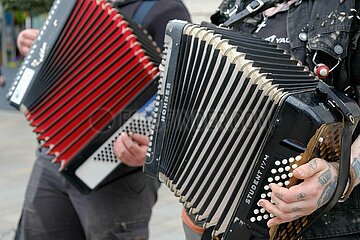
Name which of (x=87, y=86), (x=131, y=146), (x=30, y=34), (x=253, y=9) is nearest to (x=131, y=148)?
(x=131, y=146)

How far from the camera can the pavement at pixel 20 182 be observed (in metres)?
4.32

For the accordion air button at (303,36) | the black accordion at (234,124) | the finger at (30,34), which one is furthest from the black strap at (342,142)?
the finger at (30,34)

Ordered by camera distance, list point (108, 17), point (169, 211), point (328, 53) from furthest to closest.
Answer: point (169, 211), point (108, 17), point (328, 53)

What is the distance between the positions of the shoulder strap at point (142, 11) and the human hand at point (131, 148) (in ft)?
1.57

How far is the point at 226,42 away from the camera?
1.68 metres

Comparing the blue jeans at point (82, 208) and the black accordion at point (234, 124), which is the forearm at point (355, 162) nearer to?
the black accordion at point (234, 124)

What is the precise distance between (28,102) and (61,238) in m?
0.56

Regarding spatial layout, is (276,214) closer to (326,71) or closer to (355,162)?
(355,162)

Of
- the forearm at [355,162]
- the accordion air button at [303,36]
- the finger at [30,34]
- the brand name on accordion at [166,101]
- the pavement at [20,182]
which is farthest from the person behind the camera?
the pavement at [20,182]

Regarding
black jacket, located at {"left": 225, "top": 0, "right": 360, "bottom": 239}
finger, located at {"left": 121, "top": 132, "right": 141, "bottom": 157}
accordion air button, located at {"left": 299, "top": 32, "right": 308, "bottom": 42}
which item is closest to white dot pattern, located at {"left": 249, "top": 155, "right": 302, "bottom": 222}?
black jacket, located at {"left": 225, "top": 0, "right": 360, "bottom": 239}

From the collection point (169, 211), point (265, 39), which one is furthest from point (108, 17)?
point (169, 211)

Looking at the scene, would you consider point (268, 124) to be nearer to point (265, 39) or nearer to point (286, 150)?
point (286, 150)

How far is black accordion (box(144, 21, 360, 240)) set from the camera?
59.4 inches

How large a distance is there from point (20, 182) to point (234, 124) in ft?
13.2
